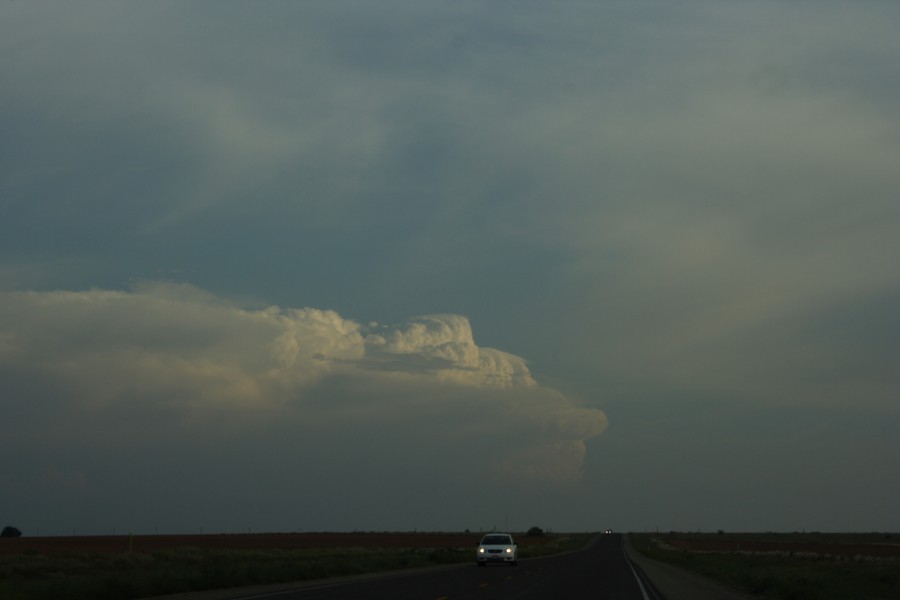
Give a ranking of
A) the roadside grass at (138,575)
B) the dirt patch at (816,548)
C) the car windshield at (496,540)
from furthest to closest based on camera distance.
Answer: the dirt patch at (816,548)
the car windshield at (496,540)
the roadside grass at (138,575)

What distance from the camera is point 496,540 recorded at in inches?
2234

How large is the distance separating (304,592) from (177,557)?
40724mm

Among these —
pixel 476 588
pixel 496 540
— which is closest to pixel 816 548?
pixel 496 540

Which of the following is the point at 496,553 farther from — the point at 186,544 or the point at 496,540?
the point at 186,544

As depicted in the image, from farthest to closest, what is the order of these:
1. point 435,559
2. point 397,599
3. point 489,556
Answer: point 435,559 → point 489,556 → point 397,599

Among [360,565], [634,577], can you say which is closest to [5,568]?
[360,565]

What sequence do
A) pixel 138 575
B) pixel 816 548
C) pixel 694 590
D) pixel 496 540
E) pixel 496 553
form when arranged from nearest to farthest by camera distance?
pixel 138 575, pixel 694 590, pixel 496 553, pixel 496 540, pixel 816 548

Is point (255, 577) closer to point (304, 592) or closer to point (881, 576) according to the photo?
point (304, 592)

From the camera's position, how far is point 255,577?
123ft

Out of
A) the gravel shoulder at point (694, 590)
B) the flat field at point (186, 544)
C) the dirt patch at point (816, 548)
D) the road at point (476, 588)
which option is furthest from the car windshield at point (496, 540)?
the dirt patch at point (816, 548)

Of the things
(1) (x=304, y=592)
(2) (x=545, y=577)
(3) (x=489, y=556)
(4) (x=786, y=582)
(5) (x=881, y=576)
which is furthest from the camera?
(3) (x=489, y=556)

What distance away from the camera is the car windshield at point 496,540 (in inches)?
2199

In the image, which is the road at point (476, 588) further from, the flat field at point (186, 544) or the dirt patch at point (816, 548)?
the dirt patch at point (816, 548)

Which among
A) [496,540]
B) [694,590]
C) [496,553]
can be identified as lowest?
[694,590]
